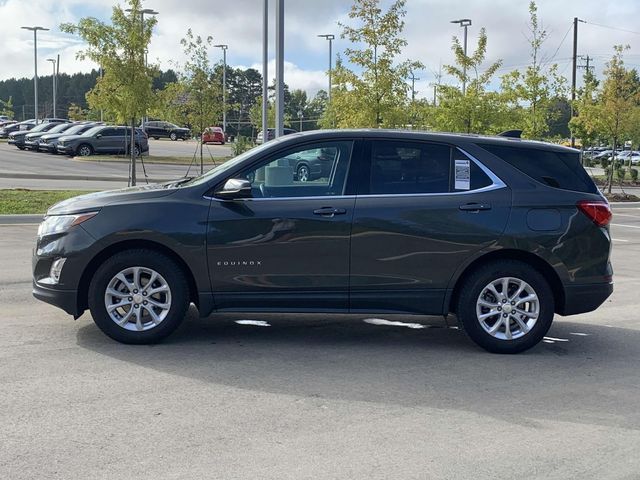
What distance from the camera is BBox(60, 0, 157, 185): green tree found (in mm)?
18875

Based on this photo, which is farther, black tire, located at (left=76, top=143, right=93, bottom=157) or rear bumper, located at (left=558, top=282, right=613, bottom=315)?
black tire, located at (left=76, top=143, right=93, bottom=157)

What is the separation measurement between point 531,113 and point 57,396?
73.7ft

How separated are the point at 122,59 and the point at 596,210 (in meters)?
15.3

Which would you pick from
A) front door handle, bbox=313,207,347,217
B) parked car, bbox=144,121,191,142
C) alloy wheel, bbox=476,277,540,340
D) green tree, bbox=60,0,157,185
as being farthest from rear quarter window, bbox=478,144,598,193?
parked car, bbox=144,121,191,142

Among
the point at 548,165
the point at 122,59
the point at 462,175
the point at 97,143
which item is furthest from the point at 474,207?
the point at 97,143

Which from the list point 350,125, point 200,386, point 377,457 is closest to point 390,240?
point 200,386

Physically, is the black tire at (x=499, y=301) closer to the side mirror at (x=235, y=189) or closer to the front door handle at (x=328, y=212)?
the front door handle at (x=328, y=212)

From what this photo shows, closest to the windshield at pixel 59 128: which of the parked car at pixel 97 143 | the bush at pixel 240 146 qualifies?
the parked car at pixel 97 143

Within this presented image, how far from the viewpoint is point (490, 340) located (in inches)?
250

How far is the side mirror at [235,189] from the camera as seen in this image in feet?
20.0

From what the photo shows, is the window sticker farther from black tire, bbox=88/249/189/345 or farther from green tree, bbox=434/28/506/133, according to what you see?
green tree, bbox=434/28/506/133

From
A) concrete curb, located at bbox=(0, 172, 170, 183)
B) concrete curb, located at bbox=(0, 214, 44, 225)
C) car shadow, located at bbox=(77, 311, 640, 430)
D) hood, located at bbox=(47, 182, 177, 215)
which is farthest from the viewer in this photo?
concrete curb, located at bbox=(0, 172, 170, 183)

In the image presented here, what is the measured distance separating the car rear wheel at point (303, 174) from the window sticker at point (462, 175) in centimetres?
124

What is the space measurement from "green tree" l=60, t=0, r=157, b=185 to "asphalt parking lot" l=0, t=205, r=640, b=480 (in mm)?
12772
